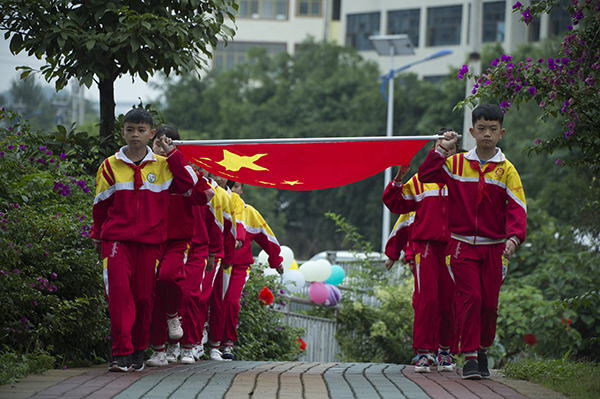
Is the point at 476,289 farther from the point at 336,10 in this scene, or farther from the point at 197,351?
the point at 336,10

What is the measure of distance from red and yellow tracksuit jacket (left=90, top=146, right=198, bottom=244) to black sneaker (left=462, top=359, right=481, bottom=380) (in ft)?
8.61

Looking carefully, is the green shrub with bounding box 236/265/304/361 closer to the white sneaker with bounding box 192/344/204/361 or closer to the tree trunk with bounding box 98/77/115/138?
the white sneaker with bounding box 192/344/204/361

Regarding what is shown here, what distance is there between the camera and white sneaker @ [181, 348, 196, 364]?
23.7ft

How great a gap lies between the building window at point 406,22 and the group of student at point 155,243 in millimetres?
47051

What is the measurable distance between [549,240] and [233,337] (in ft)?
28.8

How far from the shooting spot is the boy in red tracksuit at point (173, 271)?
6570 mm

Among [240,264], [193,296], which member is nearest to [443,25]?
[240,264]

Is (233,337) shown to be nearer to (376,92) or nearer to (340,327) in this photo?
(340,327)

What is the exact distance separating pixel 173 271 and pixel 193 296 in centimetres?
100

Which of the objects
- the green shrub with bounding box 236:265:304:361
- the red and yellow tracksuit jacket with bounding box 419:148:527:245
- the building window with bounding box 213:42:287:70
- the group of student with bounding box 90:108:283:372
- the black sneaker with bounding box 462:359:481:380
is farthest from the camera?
the building window with bounding box 213:42:287:70

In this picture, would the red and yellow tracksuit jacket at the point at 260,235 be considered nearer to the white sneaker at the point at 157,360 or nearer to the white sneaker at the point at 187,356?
the white sneaker at the point at 187,356

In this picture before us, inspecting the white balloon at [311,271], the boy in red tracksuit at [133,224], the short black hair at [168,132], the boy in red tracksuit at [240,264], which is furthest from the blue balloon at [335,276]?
the boy in red tracksuit at [133,224]

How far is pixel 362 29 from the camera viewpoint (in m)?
55.1

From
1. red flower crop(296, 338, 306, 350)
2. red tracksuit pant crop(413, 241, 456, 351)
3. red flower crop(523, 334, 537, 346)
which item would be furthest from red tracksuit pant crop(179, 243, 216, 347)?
red flower crop(523, 334, 537, 346)
